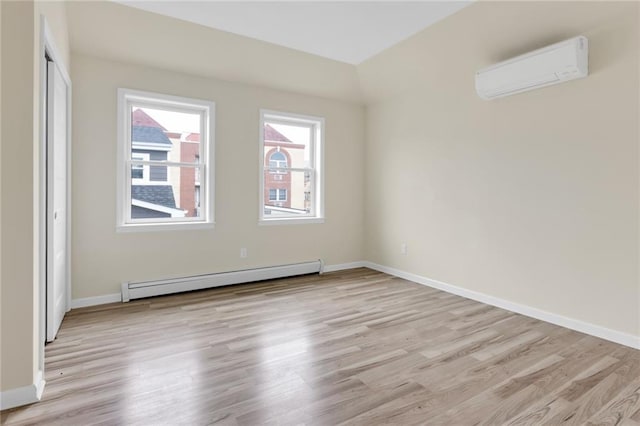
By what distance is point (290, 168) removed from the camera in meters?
4.80

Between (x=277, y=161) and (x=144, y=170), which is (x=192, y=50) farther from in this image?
(x=277, y=161)

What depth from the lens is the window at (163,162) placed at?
368cm

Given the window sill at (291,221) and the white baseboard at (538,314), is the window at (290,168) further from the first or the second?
the white baseboard at (538,314)

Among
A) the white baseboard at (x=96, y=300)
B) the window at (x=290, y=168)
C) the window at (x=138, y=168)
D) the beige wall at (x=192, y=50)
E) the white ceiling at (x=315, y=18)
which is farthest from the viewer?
the window at (x=290, y=168)

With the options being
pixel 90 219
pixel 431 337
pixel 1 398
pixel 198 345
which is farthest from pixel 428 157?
pixel 1 398

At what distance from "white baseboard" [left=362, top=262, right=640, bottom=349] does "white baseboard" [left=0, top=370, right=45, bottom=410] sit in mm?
3694

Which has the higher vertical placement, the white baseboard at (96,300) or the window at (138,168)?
the window at (138,168)

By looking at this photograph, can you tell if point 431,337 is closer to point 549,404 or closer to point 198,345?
point 549,404

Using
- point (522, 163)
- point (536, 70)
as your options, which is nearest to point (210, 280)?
point (522, 163)

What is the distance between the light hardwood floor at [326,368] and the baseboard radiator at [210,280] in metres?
0.17

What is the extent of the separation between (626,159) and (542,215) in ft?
2.41

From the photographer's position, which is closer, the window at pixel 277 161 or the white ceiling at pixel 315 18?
the white ceiling at pixel 315 18

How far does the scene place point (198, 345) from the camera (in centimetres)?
256

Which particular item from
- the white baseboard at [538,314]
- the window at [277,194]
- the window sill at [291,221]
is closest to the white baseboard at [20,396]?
the window sill at [291,221]
